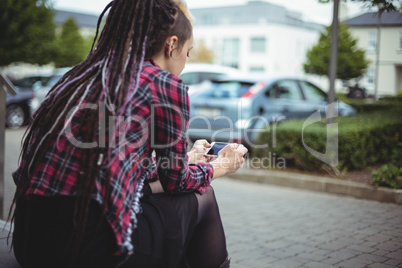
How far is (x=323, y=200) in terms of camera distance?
5.77 metres

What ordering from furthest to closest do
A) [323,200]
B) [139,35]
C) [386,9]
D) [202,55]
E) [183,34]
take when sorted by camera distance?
[202,55] → [386,9] → [323,200] → [183,34] → [139,35]

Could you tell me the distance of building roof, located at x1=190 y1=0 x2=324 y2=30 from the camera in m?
75.2

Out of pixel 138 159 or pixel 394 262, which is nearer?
pixel 138 159

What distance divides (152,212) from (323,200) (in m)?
4.23

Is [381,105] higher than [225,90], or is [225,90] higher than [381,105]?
[225,90]

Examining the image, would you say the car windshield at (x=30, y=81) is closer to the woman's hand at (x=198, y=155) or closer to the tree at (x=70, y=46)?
the woman's hand at (x=198, y=155)

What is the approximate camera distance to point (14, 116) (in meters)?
13.1

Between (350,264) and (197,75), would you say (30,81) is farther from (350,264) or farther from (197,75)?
(350,264)

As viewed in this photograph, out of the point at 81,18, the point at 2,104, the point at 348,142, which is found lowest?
the point at 348,142

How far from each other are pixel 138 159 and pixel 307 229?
3066 millimetres

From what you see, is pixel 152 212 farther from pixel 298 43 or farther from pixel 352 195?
pixel 298 43

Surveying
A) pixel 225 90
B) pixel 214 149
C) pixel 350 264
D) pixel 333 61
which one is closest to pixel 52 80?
pixel 225 90

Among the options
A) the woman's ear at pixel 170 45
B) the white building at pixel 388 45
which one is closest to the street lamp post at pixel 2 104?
the woman's ear at pixel 170 45

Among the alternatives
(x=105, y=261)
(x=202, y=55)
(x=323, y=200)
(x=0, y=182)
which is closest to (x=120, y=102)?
(x=105, y=261)
